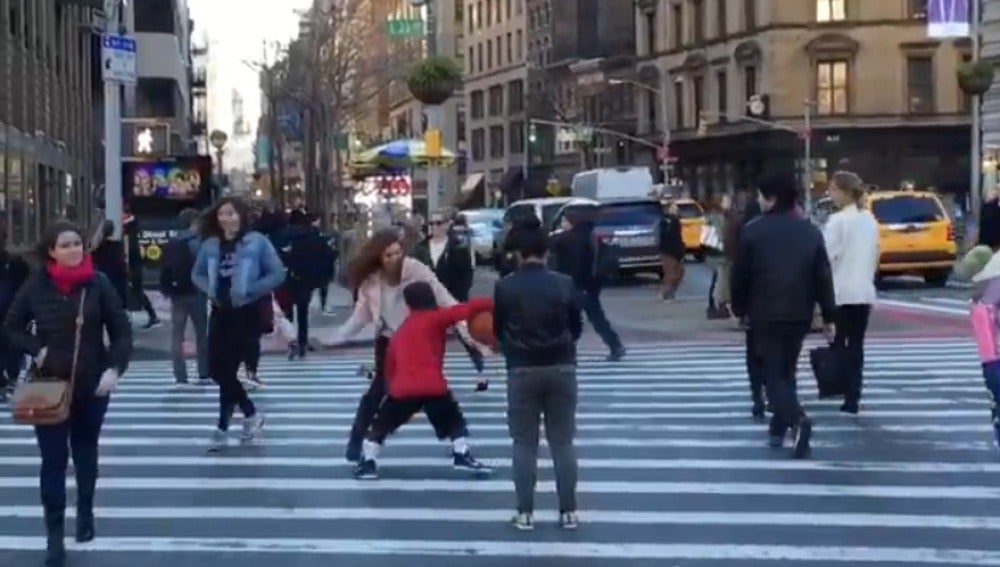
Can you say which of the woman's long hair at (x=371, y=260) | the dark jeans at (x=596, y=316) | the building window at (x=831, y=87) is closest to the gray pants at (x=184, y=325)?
the dark jeans at (x=596, y=316)

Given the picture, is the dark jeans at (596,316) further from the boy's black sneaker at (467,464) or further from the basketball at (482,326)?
the basketball at (482,326)

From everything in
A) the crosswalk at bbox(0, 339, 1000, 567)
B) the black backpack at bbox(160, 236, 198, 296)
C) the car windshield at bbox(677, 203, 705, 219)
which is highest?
the car windshield at bbox(677, 203, 705, 219)

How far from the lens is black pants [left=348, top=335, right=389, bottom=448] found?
12445mm

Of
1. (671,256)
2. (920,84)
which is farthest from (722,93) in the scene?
(671,256)

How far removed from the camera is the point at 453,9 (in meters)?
122

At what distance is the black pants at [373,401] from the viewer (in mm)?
12445

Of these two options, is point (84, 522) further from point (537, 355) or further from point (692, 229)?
point (692, 229)

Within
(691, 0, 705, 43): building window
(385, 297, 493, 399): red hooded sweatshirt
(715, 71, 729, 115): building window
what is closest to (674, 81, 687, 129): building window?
(691, 0, 705, 43): building window

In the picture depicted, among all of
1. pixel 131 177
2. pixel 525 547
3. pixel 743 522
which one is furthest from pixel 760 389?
pixel 131 177

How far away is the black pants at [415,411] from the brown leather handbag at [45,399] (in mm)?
2995

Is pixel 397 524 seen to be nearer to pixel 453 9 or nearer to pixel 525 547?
pixel 525 547

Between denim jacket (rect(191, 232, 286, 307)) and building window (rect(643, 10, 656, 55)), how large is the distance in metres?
72.5

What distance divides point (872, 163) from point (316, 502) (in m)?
64.0

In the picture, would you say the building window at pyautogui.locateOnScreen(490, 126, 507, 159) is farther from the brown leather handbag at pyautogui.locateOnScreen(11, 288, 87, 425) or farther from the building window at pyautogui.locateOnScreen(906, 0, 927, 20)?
the brown leather handbag at pyautogui.locateOnScreen(11, 288, 87, 425)
